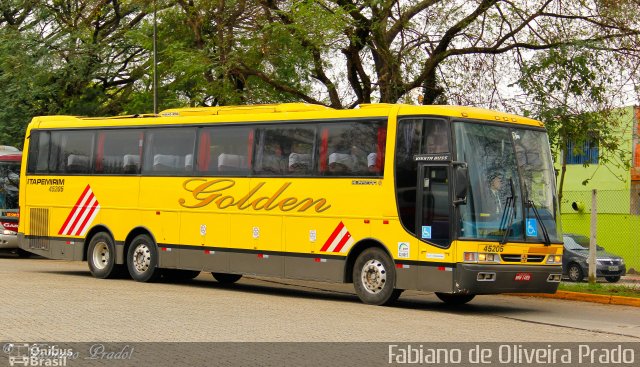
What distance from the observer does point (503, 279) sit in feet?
56.3

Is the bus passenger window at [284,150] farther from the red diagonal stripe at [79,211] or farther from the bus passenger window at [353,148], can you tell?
the red diagonal stripe at [79,211]

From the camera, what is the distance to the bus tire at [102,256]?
23016 mm

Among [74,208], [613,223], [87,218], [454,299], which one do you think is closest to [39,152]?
[74,208]

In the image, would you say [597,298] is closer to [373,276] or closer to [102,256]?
[373,276]

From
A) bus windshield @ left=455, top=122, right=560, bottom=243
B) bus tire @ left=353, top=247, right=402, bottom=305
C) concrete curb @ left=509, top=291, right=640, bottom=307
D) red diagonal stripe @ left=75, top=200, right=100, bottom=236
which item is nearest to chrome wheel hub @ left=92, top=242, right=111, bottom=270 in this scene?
red diagonal stripe @ left=75, top=200, right=100, bottom=236

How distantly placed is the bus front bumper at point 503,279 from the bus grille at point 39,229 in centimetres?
1108

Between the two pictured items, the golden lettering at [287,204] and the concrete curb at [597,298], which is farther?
the concrete curb at [597,298]

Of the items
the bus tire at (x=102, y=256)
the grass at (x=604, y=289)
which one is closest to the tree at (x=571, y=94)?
the grass at (x=604, y=289)

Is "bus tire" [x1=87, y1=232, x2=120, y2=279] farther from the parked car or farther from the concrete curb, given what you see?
the parked car

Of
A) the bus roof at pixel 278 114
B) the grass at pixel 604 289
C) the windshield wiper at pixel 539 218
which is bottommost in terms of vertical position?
the grass at pixel 604 289

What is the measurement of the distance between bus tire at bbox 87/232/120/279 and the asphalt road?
75cm

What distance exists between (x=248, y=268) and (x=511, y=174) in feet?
17.8

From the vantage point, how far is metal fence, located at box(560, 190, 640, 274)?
34.3 metres

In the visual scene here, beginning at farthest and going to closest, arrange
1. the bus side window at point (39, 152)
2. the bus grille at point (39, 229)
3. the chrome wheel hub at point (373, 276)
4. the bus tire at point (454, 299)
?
the bus side window at point (39, 152) < the bus grille at point (39, 229) < the bus tire at point (454, 299) < the chrome wheel hub at point (373, 276)
